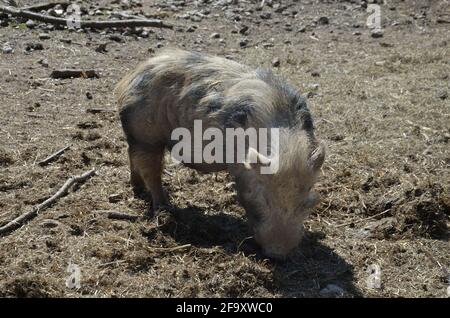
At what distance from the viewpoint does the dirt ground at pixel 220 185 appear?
15.9ft

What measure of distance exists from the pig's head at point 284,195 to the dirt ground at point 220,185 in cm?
21

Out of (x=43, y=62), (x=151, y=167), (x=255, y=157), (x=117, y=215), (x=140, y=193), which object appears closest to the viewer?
(x=255, y=157)

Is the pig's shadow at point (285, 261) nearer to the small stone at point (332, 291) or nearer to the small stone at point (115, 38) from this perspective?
the small stone at point (332, 291)

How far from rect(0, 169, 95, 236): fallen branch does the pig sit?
0.46 m

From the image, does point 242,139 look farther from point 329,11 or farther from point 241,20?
point 329,11

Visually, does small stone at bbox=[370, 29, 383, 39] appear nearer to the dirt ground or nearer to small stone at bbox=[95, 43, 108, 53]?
the dirt ground

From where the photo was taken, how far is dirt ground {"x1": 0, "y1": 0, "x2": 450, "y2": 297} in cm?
484

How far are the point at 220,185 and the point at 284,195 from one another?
1671mm

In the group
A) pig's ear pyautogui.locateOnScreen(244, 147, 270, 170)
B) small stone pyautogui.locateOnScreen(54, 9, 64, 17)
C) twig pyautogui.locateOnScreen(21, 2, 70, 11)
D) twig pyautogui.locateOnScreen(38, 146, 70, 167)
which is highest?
twig pyautogui.locateOnScreen(21, 2, 70, 11)

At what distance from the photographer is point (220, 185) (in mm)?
6379

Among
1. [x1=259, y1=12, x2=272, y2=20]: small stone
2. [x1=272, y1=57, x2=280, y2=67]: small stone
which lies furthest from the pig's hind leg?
[x1=259, y1=12, x2=272, y2=20]: small stone

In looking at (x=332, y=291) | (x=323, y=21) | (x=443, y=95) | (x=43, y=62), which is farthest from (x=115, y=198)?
(x=323, y=21)

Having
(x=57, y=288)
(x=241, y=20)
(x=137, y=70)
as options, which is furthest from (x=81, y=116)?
(x=241, y=20)

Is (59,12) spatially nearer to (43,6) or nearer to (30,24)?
(43,6)
